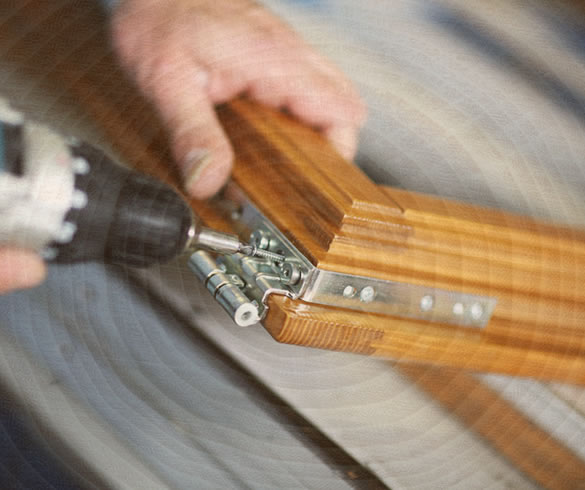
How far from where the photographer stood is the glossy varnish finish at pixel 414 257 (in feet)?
1.26

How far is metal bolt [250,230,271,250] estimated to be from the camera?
42cm

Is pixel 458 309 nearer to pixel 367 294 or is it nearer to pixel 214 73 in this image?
pixel 367 294

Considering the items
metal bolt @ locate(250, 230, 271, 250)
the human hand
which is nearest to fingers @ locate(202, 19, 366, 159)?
the human hand

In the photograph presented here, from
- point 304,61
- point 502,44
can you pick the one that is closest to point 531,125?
point 502,44

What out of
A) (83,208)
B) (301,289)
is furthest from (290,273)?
(83,208)

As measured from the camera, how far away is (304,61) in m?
0.50

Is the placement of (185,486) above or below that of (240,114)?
below


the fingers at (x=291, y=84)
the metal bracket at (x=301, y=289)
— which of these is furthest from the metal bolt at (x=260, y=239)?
the fingers at (x=291, y=84)

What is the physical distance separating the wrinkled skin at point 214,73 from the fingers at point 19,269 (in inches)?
4.4

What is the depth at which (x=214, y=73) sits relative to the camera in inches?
19.8

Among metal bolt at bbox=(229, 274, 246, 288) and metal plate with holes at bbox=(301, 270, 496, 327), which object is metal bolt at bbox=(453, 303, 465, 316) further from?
metal bolt at bbox=(229, 274, 246, 288)

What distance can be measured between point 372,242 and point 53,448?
0.72ft

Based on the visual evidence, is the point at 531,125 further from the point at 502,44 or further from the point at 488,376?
the point at 488,376

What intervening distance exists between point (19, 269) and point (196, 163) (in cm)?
13
